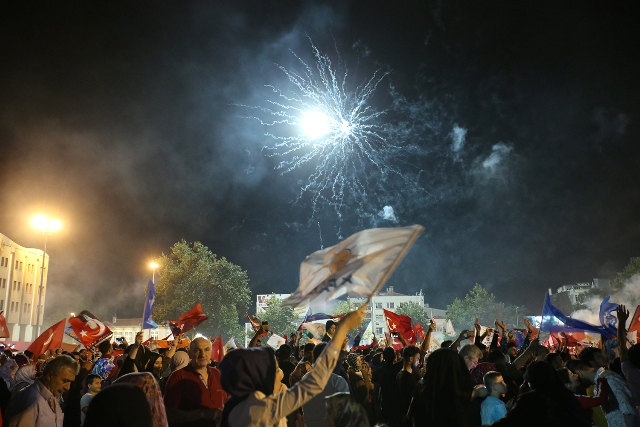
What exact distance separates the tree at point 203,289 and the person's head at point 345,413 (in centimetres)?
5855

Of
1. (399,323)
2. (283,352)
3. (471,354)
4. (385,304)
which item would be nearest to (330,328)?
(283,352)

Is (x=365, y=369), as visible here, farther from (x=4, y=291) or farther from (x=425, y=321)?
(x=425, y=321)

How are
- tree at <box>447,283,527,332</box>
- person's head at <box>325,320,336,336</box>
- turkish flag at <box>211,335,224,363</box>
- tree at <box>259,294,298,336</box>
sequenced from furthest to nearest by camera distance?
tree at <box>447,283,527,332</box>, tree at <box>259,294,298,336</box>, turkish flag at <box>211,335,224,363</box>, person's head at <box>325,320,336,336</box>

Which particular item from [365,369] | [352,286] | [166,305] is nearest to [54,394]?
[352,286]

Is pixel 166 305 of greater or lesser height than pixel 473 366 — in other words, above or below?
above

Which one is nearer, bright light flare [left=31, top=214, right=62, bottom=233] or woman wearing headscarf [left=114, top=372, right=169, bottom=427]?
woman wearing headscarf [left=114, top=372, right=169, bottom=427]

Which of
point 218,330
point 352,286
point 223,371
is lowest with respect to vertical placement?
point 223,371

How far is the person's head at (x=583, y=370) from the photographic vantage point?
6535 mm

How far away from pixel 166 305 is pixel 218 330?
8675mm

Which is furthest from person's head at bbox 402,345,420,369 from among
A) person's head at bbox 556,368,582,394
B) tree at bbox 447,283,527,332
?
tree at bbox 447,283,527,332

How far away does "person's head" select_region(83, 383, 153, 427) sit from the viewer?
2754 mm

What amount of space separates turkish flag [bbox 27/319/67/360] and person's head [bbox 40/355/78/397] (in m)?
10.2

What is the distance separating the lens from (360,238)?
167 inches

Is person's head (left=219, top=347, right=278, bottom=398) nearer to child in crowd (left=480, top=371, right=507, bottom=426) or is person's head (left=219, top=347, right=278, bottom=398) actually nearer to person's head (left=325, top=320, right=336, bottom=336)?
child in crowd (left=480, top=371, right=507, bottom=426)
